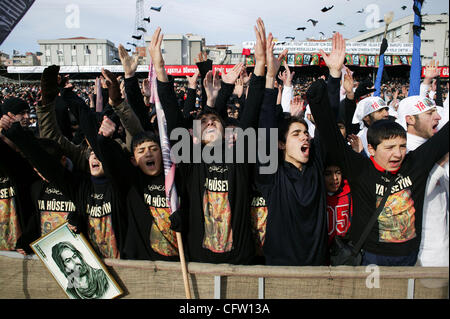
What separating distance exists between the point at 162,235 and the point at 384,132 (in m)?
1.66

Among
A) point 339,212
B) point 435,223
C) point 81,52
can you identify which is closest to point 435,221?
point 435,223

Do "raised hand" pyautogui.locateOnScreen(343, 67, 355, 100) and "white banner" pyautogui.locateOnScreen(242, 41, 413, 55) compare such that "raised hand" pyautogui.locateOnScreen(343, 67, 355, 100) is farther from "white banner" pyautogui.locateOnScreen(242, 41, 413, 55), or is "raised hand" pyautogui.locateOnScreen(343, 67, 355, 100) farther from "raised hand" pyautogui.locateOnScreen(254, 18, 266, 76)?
"white banner" pyautogui.locateOnScreen(242, 41, 413, 55)

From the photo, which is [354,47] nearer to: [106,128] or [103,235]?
[106,128]

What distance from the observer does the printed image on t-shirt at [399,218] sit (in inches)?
73.8

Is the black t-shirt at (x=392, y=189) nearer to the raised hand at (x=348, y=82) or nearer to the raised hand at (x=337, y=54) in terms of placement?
the raised hand at (x=337, y=54)

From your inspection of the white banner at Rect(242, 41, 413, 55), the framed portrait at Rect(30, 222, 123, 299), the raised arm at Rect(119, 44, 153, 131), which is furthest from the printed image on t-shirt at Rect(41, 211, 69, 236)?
the white banner at Rect(242, 41, 413, 55)

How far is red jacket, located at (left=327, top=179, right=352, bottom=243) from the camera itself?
84.7 inches

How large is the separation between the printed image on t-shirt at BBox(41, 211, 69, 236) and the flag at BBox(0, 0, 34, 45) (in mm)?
1291

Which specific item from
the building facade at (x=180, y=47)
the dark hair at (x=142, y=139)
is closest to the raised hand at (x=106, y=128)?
the dark hair at (x=142, y=139)

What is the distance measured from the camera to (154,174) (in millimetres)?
2215

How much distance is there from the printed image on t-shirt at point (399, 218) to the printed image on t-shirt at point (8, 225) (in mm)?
2674

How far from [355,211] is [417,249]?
1.42 feet

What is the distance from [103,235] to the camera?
7.09 ft
